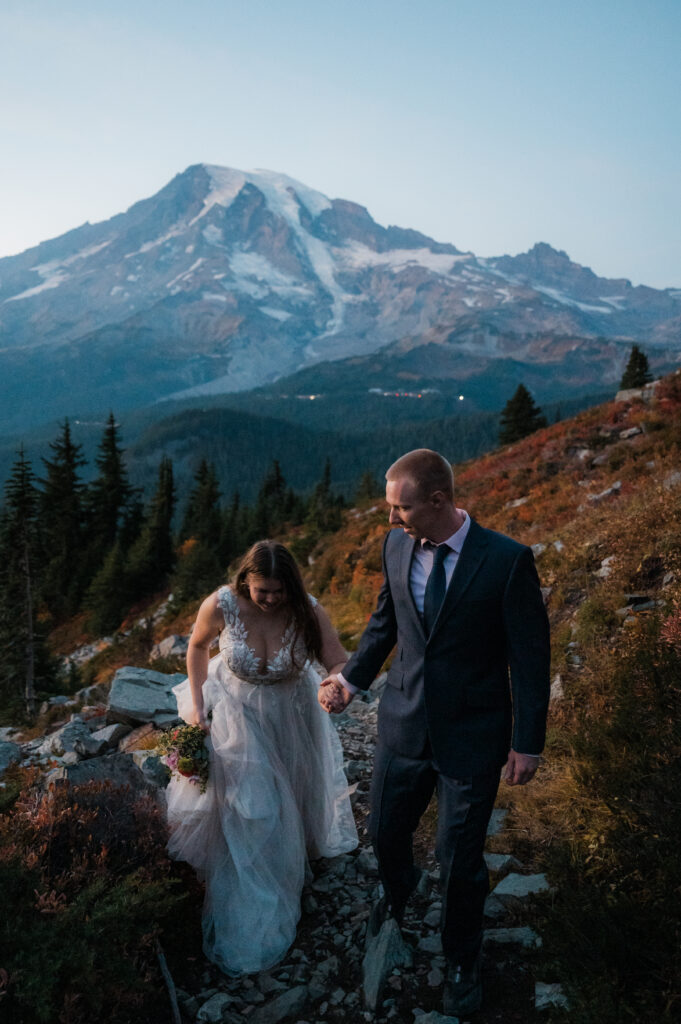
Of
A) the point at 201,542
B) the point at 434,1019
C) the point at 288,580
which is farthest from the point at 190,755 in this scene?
the point at 201,542

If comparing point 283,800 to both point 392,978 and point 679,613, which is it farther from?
point 679,613

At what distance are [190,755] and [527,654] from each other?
2.54 meters

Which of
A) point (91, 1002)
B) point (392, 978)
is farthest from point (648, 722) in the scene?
point (91, 1002)

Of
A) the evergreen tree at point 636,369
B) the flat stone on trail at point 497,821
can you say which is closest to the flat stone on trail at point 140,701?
the flat stone on trail at point 497,821

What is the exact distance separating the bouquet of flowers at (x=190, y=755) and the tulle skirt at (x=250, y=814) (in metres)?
0.07

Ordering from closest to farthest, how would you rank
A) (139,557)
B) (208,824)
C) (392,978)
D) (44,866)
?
1. (44,866)
2. (392,978)
3. (208,824)
4. (139,557)

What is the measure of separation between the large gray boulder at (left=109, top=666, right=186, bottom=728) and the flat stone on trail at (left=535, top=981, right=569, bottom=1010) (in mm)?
5693

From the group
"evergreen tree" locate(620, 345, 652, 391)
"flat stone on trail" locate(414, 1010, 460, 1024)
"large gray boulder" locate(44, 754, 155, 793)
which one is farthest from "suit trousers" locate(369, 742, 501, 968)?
"evergreen tree" locate(620, 345, 652, 391)

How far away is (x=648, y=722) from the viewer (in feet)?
16.1

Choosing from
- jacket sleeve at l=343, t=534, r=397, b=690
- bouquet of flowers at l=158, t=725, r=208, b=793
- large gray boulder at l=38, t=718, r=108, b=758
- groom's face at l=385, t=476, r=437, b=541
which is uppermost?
groom's face at l=385, t=476, r=437, b=541

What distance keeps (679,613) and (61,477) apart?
53.9 metres

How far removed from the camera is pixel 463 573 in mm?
3672

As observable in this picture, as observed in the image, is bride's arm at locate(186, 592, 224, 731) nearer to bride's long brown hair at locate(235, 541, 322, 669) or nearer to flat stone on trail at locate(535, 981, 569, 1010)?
bride's long brown hair at locate(235, 541, 322, 669)

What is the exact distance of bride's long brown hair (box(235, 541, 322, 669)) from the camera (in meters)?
4.79
